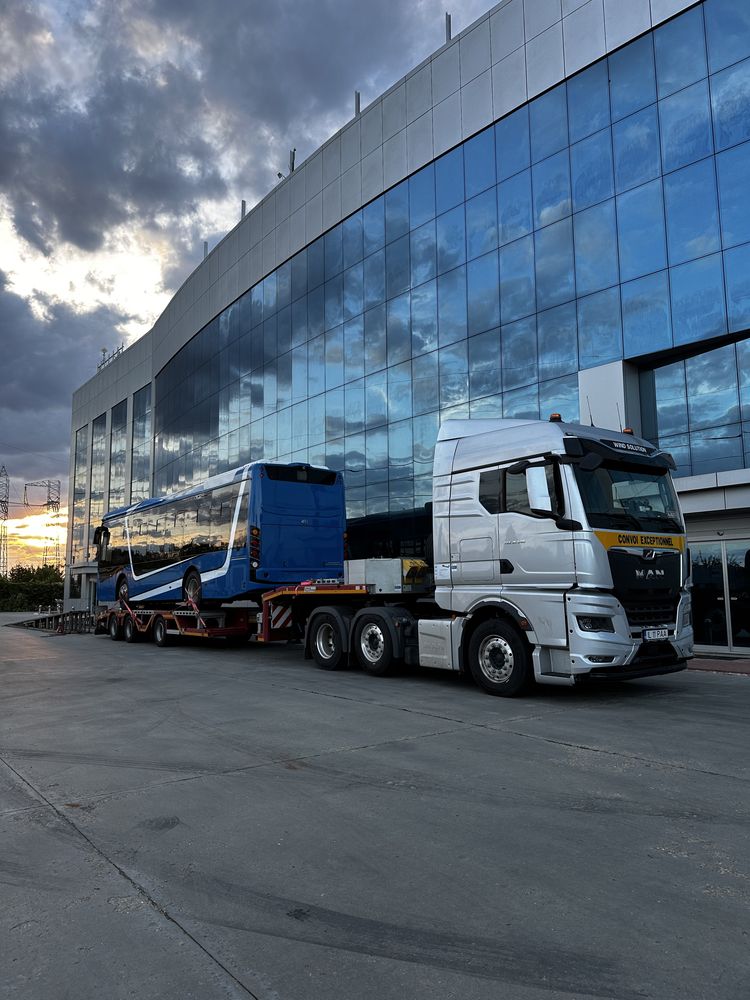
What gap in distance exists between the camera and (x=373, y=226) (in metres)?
26.5

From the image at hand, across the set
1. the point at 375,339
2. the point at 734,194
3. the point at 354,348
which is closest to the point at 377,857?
the point at 734,194

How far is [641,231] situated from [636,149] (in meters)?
2.15

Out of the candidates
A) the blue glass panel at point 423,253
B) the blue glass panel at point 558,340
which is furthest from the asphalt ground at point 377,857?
the blue glass panel at point 423,253

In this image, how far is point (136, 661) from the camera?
15836 mm

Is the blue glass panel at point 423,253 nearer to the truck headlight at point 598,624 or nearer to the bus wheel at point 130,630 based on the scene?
the bus wheel at point 130,630

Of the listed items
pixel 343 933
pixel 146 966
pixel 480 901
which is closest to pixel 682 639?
pixel 480 901

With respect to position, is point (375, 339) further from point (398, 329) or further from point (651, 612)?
point (651, 612)

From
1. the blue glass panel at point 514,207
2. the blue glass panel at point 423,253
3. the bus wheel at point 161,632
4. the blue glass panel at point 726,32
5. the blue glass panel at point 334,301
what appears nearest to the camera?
the blue glass panel at point 726,32

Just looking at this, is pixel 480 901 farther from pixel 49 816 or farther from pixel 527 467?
pixel 527 467

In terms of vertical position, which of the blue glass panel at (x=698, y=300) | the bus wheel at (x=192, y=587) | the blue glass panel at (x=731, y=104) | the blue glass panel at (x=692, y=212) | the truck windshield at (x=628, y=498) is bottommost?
the bus wheel at (x=192, y=587)

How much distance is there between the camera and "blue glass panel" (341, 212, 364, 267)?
27219 millimetres

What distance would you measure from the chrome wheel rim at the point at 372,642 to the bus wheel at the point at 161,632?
9960mm

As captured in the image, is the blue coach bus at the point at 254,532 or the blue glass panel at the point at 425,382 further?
the blue glass panel at the point at 425,382

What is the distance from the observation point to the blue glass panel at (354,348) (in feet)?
87.2
